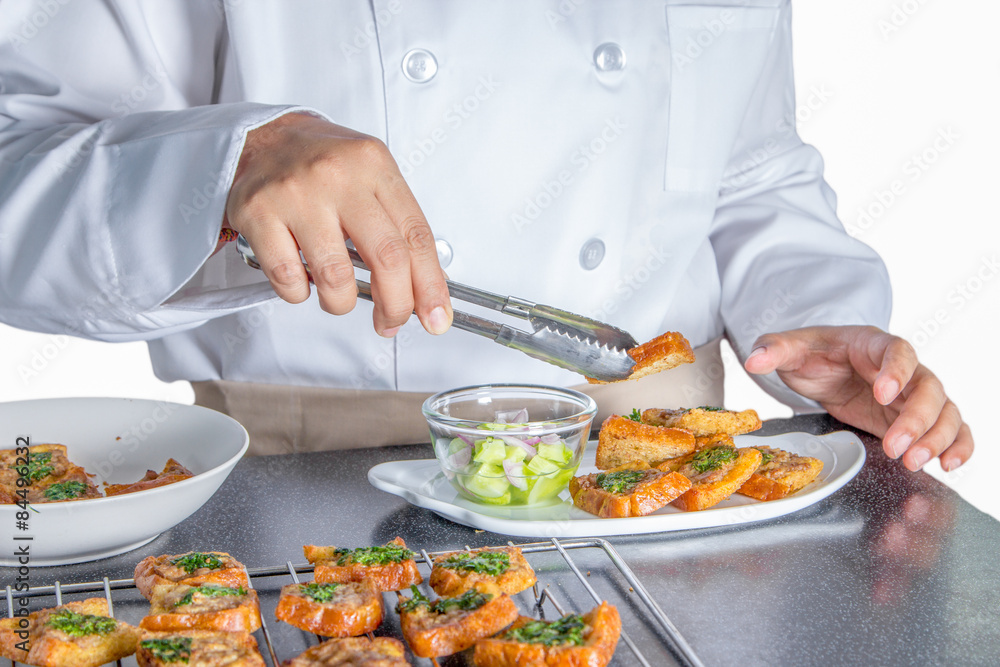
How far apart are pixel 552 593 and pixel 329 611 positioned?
0.23 metres

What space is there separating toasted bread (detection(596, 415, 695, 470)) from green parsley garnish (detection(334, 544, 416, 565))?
13.9 inches

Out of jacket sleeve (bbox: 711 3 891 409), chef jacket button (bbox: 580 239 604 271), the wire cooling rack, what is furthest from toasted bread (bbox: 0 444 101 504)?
jacket sleeve (bbox: 711 3 891 409)

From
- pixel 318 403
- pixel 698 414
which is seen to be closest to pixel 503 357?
pixel 318 403

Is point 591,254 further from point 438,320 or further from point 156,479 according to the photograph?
point 156,479

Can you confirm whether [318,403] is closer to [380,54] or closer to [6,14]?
[380,54]

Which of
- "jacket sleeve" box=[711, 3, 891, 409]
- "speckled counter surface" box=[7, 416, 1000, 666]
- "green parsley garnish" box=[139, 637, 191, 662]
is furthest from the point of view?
"jacket sleeve" box=[711, 3, 891, 409]

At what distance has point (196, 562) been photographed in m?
0.89

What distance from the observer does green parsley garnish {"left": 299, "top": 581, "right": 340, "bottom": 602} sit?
0.82 metres

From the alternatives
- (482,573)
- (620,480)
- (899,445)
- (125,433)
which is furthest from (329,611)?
(899,445)

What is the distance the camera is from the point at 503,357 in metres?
1.56

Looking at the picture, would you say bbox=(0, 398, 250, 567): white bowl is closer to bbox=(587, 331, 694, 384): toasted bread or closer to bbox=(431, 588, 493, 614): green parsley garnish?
bbox=(431, 588, 493, 614): green parsley garnish

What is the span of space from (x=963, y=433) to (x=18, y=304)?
1412 mm

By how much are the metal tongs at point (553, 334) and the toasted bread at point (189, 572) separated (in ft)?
1.17

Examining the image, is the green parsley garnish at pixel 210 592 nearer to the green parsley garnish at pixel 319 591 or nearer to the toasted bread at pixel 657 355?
the green parsley garnish at pixel 319 591
